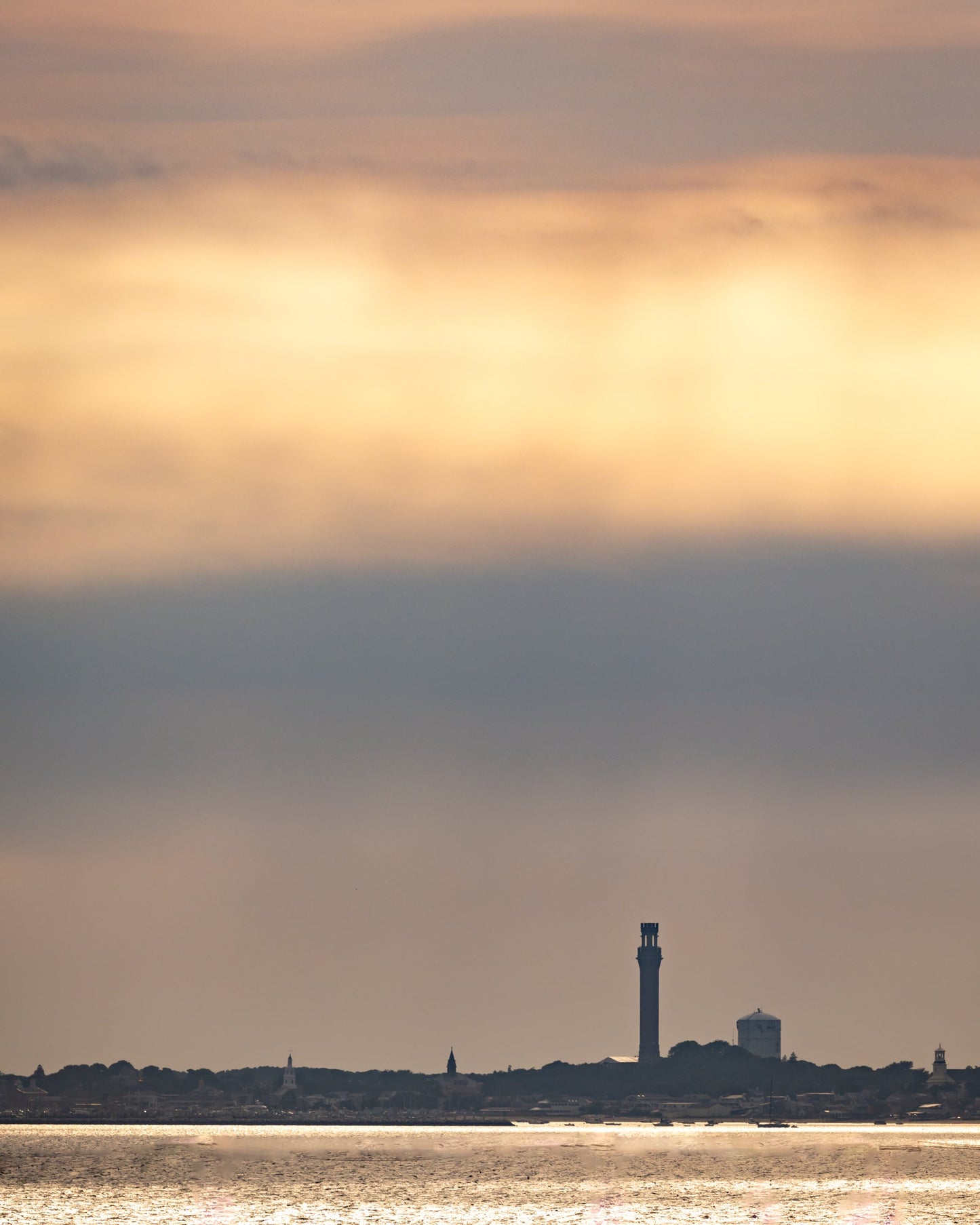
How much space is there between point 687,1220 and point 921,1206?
74.2 feet

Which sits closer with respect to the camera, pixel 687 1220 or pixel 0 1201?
pixel 687 1220

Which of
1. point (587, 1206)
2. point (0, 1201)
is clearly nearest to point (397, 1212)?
point (587, 1206)

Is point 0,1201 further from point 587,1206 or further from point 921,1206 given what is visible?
point 921,1206

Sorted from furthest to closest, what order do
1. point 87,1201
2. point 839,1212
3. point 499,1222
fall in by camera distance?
point 87,1201 → point 839,1212 → point 499,1222

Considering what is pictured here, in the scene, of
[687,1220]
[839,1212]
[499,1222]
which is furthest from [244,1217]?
[839,1212]

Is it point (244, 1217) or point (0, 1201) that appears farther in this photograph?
point (0, 1201)

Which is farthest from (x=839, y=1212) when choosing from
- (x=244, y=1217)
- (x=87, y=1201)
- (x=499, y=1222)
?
(x=87, y=1201)

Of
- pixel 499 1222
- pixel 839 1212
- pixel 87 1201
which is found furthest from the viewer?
pixel 87 1201

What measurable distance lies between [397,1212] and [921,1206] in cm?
3767

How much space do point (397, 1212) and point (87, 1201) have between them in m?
25.3

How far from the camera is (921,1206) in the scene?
7495 inches

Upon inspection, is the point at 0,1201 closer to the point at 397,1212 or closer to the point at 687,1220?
the point at 397,1212

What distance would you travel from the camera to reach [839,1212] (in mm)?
185000

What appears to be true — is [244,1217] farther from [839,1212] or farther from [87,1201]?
[839,1212]
